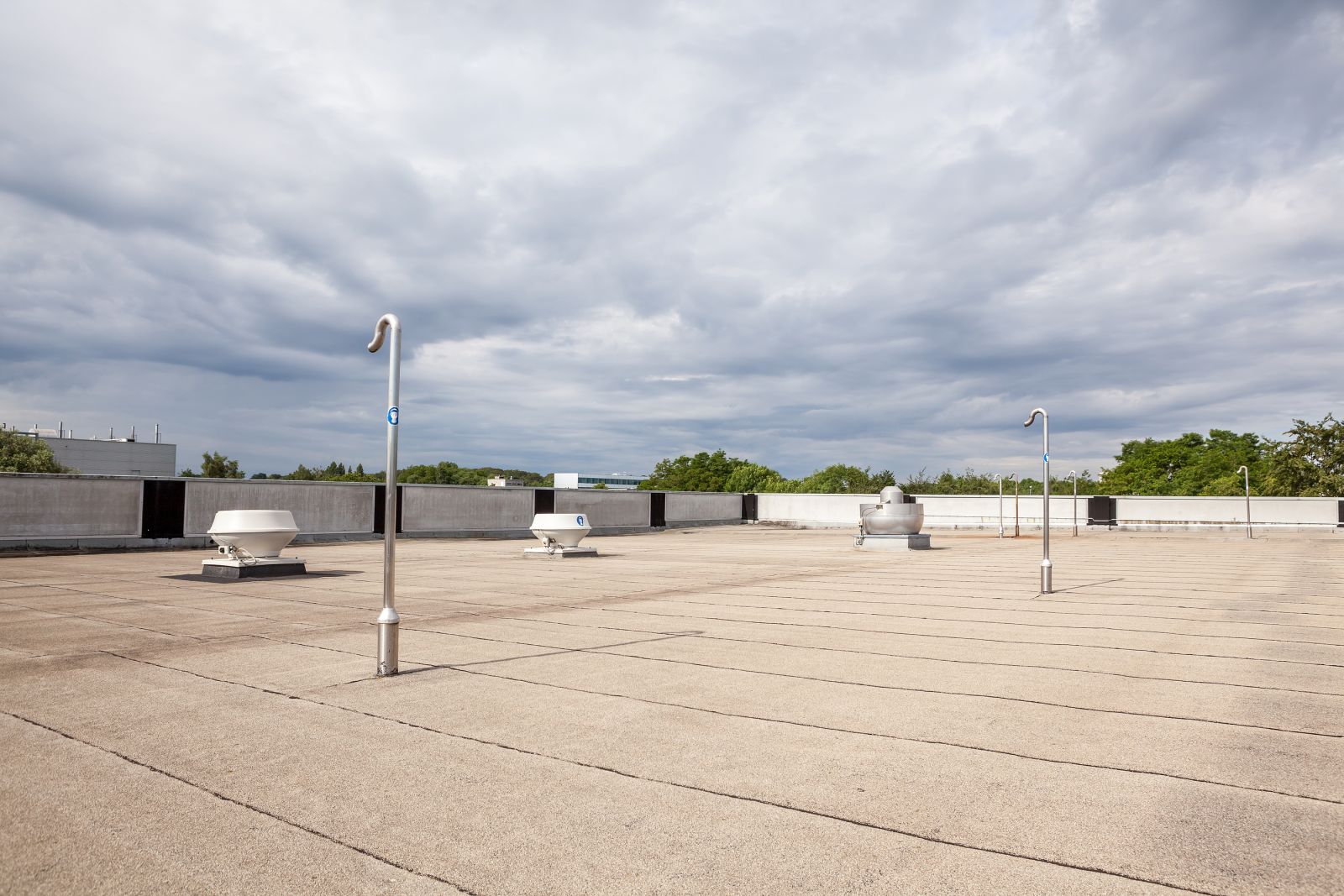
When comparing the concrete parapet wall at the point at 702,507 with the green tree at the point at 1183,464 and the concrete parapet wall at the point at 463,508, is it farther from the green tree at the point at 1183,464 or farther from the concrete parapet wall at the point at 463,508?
the green tree at the point at 1183,464

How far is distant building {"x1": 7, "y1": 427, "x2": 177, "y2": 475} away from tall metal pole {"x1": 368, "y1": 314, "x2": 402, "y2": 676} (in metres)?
138

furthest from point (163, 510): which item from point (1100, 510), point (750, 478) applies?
point (750, 478)

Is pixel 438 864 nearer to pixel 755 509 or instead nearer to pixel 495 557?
pixel 495 557

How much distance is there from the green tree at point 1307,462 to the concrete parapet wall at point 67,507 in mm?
77707

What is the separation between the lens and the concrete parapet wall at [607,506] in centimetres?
4241

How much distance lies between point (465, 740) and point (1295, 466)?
80786 mm

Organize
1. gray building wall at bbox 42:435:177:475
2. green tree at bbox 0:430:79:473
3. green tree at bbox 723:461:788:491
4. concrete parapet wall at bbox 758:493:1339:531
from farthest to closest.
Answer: gray building wall at bbox 42:435:177:475 < green tree at bbox 723:461:788:491 < green tree at bbox 0:430:79:473 < concrete parapet wall at bbox 758:493:1339:531

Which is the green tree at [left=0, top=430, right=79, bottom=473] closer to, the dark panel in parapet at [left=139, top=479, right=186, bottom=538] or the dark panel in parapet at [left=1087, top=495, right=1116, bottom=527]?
the dark panel in parapet at [left=139, top=479, right=186, bottom=538]

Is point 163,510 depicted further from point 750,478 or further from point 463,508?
point 750,478

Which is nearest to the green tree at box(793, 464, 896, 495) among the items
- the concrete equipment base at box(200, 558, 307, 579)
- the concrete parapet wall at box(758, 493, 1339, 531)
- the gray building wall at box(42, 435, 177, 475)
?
the concrete parapet wall at box(758, 493, 1339, 531)

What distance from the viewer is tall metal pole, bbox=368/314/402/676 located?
802 centimetres

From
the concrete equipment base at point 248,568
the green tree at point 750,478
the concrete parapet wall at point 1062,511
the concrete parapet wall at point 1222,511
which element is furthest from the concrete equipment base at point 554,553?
the green tree at point 750,478

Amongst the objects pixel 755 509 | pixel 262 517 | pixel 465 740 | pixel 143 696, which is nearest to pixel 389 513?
pixel 143 696

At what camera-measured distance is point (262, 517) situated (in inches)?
705
